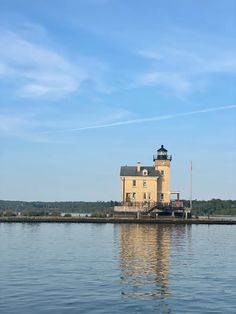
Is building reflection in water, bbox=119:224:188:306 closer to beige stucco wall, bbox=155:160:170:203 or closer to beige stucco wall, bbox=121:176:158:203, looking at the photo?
beige stucco wall, bbox=121:176:158:203

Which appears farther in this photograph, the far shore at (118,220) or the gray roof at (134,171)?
the gray roof at (134,171)

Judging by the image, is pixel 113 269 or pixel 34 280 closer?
pixel 34 280

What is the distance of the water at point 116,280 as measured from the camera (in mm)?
22375

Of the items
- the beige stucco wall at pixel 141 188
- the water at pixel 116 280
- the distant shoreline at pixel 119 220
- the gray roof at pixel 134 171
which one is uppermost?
the gray roof at pixel 134 171

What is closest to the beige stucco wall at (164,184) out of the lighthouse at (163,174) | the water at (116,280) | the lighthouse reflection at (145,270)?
the lighthouse at (163,174)

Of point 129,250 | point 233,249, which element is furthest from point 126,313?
point 233,249

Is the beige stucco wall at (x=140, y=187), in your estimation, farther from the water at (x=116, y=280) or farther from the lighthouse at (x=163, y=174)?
the water at (x=116, y=280)

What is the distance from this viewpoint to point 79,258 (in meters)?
38.8

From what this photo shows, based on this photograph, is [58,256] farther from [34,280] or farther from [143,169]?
[143,169]

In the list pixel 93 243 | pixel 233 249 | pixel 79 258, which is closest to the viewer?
pixel 79 258

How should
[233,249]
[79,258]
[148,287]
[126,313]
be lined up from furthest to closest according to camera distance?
[233,249]
[79,258]
[148,287]
[126,313]

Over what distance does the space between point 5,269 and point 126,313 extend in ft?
44.7

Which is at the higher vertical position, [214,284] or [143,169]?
[143,169]

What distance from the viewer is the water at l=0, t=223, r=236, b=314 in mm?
22375
